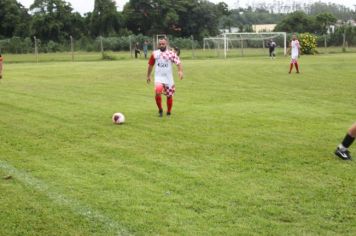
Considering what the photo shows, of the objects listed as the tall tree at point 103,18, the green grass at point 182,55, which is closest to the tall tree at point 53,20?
the tall tree at point 103,18

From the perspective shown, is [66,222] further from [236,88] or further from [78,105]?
[236,88]

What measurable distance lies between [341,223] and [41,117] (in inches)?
336

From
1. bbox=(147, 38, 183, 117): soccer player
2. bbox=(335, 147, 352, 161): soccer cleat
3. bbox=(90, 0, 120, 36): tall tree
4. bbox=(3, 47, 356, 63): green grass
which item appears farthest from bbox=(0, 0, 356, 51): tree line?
bbox=(335, 147, 352, 161): soccer cleat

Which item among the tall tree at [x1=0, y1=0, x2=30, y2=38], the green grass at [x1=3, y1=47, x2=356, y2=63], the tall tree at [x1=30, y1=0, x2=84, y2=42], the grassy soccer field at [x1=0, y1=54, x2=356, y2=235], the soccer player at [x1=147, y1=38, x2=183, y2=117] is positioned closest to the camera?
the grassy soccer field at [x1=0, y1=54, x2=356, y2=235]

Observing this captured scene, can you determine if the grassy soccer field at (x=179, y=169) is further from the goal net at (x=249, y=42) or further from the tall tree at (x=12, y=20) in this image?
the tall tree at (x=12, y=20)

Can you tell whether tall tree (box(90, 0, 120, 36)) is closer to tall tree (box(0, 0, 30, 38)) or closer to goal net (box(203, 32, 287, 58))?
tall tree (box(0, 0, 30, 38))

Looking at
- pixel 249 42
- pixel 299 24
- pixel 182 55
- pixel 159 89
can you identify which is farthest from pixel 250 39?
pixel 159 89

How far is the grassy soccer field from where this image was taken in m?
5.43

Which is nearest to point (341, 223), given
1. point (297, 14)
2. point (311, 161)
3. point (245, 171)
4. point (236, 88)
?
point (245, 171)

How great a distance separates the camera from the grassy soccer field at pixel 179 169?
5.43 metres

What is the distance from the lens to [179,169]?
7480mm

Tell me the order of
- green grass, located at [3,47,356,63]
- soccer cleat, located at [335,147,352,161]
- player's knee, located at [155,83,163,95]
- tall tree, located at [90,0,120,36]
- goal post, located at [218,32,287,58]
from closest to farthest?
soccer cleat, located at [335,147,352,161]
player's knee, located at [155,83,163,95]
green grass, located at [3,47,356,63]
goal post, located at [218,32,287,58]
tall tree, located at [90,0,120,36]

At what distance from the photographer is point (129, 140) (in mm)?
9672

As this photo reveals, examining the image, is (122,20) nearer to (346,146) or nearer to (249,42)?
(249,42)
